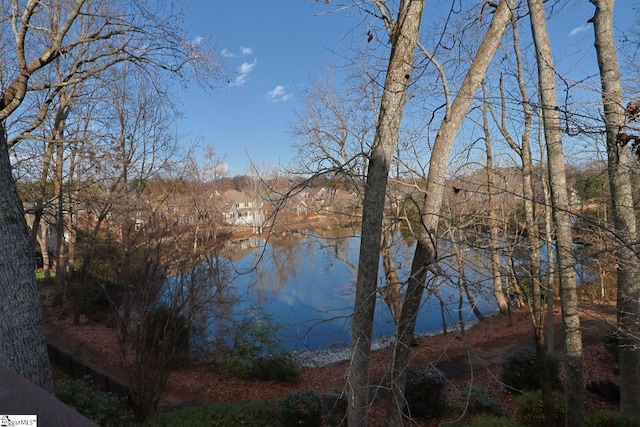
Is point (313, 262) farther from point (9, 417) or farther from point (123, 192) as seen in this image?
point (9, 417)

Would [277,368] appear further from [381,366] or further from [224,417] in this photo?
[224,417]

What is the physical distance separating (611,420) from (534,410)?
1276 mm

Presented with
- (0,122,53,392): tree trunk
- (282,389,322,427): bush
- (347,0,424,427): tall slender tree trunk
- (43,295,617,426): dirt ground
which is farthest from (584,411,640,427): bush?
(0,122,53,392): tree trunk

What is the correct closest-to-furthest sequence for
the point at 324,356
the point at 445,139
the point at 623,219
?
the point at 445,139, the point at 623,219, the point at 324,356

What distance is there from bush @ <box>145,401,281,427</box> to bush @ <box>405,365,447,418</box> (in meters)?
2.26


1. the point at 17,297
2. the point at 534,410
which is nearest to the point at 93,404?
the point at 17,297

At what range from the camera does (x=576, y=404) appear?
4.21m

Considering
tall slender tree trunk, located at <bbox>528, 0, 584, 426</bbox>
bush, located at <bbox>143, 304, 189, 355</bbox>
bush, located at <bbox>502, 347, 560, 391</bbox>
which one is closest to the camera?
tall slender tree trunk, located at <bbox>528, 0, 584, 426</bbox>

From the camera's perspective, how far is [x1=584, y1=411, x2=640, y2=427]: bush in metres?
4.33

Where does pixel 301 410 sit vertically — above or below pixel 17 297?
below

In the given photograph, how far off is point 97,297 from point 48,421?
53.3 feet

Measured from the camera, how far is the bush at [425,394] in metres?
6.57

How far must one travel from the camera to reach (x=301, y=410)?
6.16 meters

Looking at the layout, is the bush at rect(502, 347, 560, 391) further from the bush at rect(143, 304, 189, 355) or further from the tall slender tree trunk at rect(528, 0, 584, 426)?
the bush at rect(143, 304, 189, 355)
